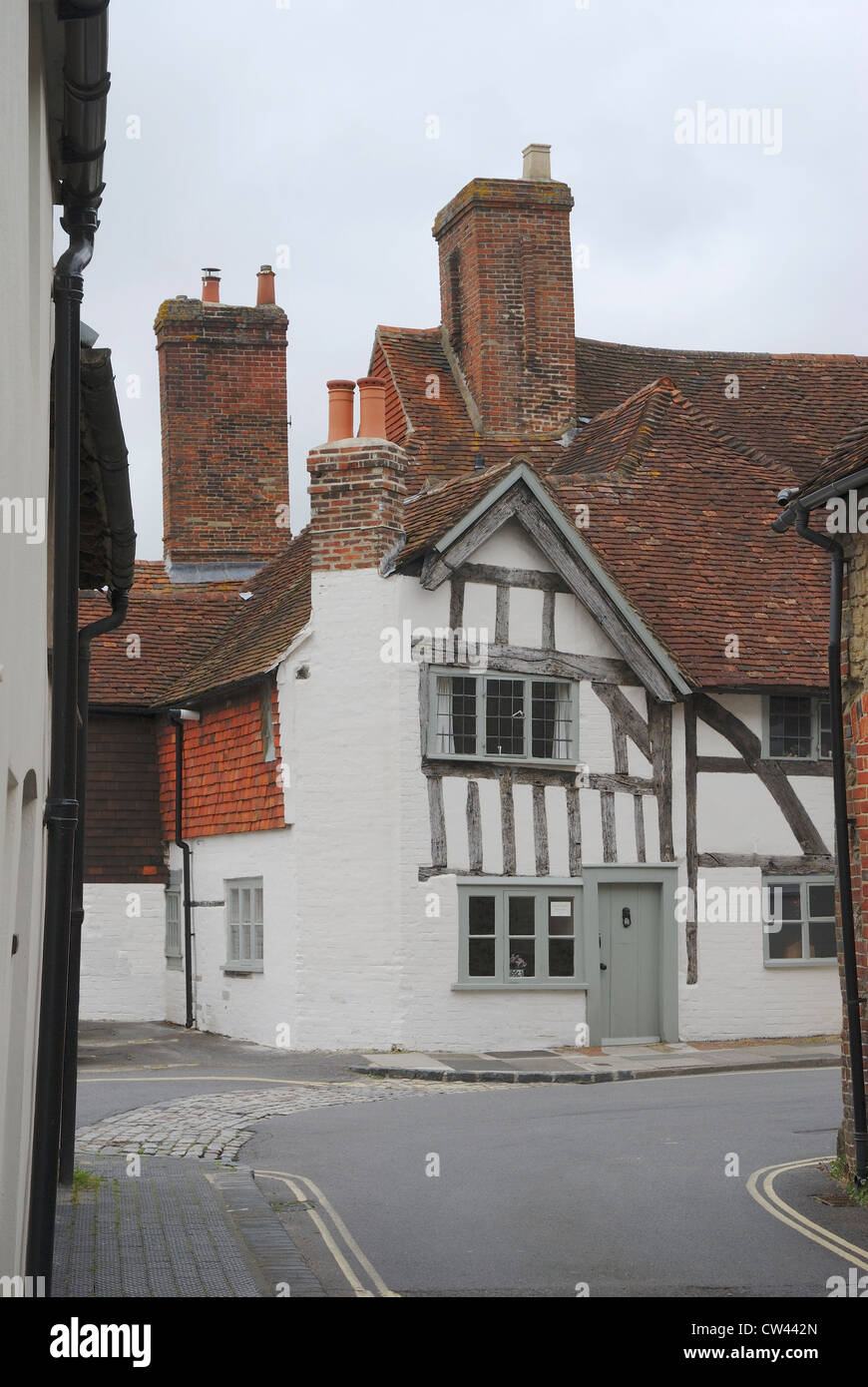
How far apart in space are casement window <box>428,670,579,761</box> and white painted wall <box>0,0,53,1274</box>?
1282 centimetres

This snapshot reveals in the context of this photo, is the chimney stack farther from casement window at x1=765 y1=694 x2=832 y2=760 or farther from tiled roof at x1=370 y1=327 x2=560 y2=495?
casement window at x1=765 y1=694 x2=832 y2=760

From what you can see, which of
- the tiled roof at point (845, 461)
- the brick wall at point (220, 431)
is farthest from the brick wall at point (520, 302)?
the tiled roof at point (845, 461)

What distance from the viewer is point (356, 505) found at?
20.8 meters

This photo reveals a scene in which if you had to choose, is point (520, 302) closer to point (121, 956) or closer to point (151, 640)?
point (151, 640)

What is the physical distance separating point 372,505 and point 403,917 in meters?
5.04

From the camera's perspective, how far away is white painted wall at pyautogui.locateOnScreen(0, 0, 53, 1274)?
5.06 metres

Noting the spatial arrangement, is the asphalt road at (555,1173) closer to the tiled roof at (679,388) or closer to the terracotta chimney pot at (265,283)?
the tiled roof at (679,388)

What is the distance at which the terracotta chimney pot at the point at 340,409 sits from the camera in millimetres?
21469

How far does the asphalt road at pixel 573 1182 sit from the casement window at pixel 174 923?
8.75 m

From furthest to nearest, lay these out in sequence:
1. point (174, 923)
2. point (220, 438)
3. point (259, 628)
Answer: point (220, 438) < point (174, 923) < point (259, 628)

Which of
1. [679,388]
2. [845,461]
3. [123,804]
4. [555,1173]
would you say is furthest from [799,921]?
[845,461]

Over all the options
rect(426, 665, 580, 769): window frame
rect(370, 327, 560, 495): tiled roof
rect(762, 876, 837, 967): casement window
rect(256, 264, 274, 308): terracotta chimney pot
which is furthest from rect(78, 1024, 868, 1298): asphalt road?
rect(256, 264, 274, 308): terracotta chimney pot

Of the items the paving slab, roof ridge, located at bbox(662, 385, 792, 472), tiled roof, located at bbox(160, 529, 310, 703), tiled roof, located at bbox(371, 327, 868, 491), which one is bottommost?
the paving slab

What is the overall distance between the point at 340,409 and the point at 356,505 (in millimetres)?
1540
